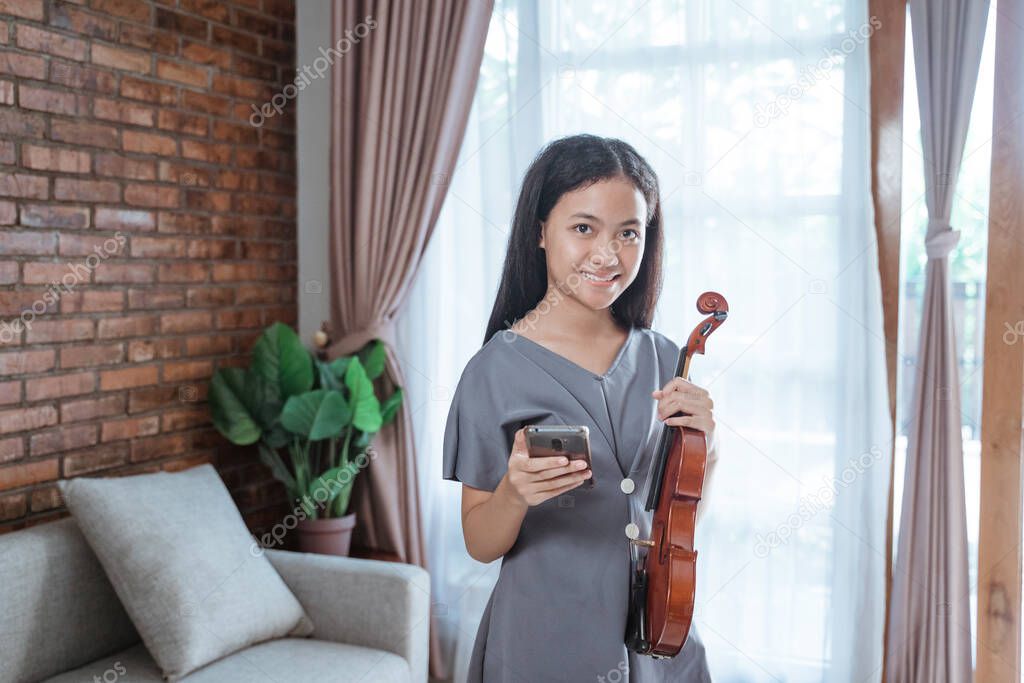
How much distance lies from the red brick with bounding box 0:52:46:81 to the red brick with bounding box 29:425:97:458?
0.89 meters

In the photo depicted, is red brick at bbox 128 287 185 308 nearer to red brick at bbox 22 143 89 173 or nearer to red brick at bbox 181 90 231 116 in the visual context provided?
red brick at bbox 22 143 89 173

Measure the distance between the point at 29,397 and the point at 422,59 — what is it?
4.96ft

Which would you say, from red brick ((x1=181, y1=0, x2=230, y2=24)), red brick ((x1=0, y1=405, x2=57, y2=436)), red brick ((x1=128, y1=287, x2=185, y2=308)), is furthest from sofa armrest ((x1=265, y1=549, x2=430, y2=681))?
red brick ((x1=181, y1=0, x2=230, y2=24))

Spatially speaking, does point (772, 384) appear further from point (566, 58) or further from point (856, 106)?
point (566, 58)

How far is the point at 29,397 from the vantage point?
2.30m

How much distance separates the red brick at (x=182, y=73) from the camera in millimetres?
2654

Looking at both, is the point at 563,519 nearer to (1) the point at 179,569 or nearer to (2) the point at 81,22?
(1) the point at 179,569

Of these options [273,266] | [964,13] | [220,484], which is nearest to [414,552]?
[220,484]

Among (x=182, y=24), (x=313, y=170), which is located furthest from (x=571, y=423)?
(x=313, y=170)

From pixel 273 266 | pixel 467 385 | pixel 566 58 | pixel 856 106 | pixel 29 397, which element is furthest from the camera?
pixel 273 266

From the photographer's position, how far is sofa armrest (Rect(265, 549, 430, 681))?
242 cm

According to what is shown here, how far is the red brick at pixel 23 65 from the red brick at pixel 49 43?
2 centimetres

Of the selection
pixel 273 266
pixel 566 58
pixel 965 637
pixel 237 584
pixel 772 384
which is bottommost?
pixel 965 637

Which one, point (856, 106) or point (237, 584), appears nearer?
point (237, 584)
